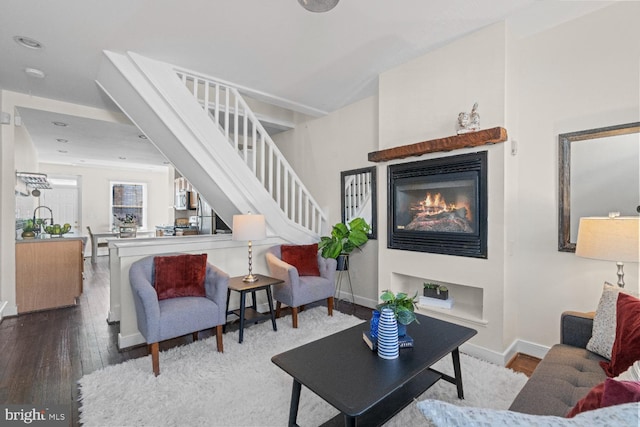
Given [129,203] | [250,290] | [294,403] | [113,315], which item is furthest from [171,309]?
[129,203]

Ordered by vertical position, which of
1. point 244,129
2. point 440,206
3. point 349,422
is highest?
point 244,129

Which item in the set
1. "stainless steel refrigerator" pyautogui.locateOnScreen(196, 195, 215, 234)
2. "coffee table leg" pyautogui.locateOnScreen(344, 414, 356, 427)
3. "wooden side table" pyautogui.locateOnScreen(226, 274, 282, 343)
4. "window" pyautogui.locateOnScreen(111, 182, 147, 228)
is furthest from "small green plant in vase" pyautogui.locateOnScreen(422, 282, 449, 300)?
"window" pyautogui.locateOnScreen(111, 182, 147, 228)

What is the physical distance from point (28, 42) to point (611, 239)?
4.62m

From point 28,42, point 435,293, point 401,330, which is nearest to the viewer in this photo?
point 401,330

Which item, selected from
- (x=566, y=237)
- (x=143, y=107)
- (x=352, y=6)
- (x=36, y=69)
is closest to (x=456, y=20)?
(x=352, y=6)

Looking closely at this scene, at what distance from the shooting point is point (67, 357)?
2.65 m

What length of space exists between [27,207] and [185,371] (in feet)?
17.1

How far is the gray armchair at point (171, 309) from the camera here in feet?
7.80

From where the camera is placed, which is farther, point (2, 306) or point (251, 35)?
point (2, 306)

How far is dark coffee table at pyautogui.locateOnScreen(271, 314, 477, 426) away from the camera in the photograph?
137cm

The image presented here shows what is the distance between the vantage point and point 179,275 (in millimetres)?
2889

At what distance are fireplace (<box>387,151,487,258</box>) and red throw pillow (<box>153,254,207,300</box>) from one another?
1.98 meters

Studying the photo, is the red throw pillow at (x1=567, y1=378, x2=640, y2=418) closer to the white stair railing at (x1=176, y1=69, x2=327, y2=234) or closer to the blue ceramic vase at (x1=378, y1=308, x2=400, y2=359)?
the blue ceramic vase at (x1=378, y1=308, x2=400, y2=359)

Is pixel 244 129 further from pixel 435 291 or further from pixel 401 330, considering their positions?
pixel 401 330
